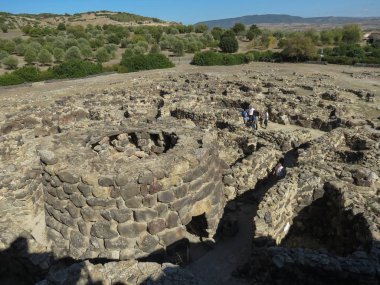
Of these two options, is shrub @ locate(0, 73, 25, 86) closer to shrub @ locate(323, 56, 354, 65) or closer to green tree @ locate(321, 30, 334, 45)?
shrub @ locate(323, 56, 354, 65)

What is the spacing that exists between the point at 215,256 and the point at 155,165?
280cm

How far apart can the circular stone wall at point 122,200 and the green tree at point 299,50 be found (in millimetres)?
45775

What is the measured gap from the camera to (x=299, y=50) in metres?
51.8

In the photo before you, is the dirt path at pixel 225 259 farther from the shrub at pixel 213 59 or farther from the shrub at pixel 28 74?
the shrub at pixel 213 59

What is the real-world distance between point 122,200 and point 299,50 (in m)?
47.9

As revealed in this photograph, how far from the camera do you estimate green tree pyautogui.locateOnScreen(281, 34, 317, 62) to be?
51.9 m

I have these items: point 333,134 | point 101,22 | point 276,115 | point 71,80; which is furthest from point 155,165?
point 101,22

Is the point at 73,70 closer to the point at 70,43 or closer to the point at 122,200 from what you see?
the point at 70,43

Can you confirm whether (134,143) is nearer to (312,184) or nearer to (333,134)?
(312,184)

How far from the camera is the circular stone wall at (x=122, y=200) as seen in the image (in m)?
8.80

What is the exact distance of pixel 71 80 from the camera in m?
42.2

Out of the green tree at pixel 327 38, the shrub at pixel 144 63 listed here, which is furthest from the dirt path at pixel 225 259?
the green tree at pixel 327 38

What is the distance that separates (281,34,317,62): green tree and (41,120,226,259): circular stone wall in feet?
150

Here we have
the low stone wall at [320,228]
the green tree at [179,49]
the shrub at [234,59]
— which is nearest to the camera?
the low stone wall at [320,228]
